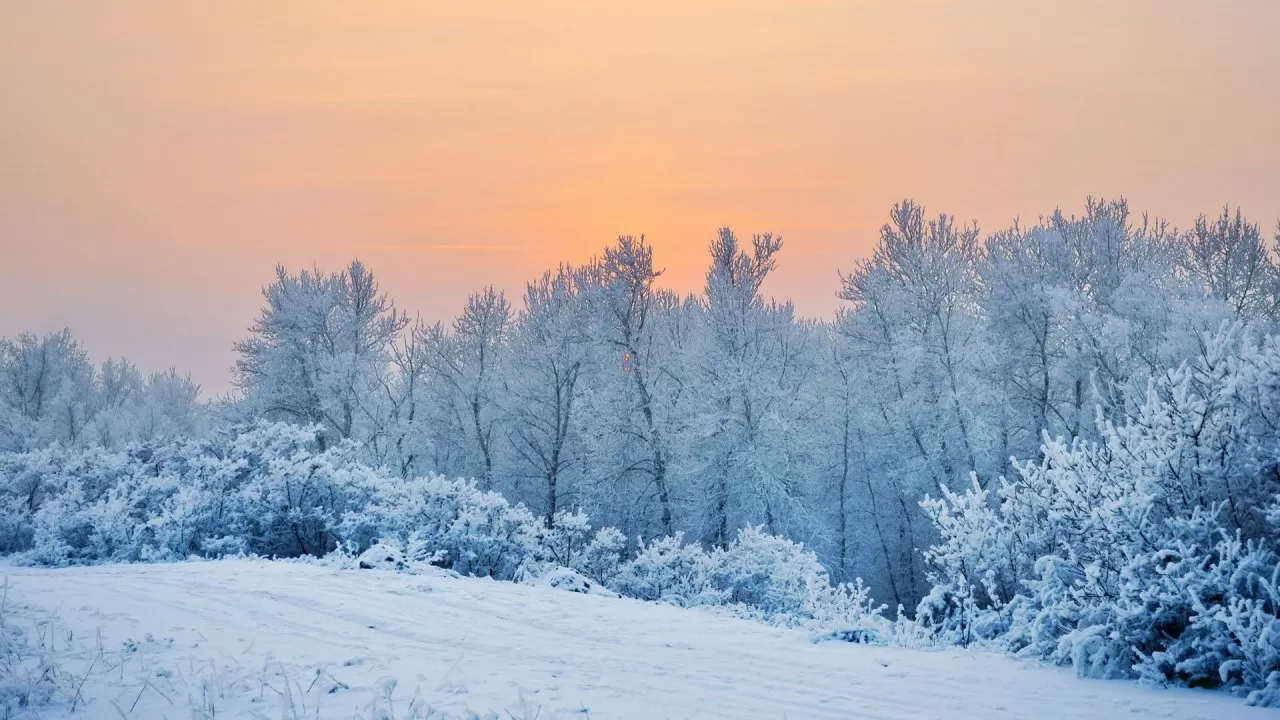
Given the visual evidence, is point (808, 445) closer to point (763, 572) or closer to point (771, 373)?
point (771, 373)

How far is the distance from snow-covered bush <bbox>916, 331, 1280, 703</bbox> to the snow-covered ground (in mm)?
366

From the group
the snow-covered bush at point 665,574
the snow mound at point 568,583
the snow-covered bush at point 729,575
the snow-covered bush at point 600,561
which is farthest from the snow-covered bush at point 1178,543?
the snow-covered bush at point 600,561

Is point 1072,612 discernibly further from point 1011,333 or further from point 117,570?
point 1011,333

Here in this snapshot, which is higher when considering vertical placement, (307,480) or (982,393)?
(982,393)

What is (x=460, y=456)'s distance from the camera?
34875 mm

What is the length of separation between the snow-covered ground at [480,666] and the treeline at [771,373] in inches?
600

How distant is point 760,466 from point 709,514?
106 inches

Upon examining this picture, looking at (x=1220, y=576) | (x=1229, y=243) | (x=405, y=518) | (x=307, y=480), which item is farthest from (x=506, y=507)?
(x=1229, y=243)

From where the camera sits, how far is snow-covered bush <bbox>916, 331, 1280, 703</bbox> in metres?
6.79

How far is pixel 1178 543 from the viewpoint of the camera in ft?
23.7

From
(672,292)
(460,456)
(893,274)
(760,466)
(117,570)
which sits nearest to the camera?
(117,570)

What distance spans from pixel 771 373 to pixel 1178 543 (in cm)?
2052

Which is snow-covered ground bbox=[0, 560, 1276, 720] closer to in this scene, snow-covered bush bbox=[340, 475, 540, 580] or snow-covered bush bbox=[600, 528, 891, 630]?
snow-covered bush bbox=[340, 475, 540, 580]

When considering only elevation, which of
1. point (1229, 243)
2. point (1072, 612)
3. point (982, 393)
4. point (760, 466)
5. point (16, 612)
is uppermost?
point (1229, 243)
